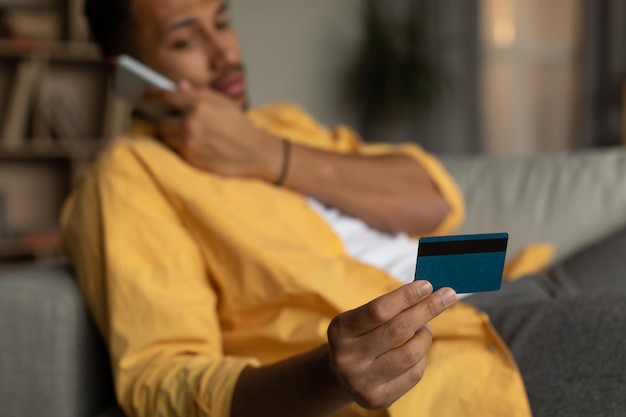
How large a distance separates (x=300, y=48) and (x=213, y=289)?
3.19 metres

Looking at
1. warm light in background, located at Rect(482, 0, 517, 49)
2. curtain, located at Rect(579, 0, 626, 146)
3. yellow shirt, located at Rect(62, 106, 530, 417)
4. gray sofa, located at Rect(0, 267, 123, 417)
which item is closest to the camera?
yellow shirt, located at Rect(62, 106, 530, 417)

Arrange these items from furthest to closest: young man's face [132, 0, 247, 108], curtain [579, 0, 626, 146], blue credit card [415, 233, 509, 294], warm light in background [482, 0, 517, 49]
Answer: warm light in background [482, 0, 517, 49] → curtain [579, 0, 626, 146] → young man's face [132, 0, 247, 108] → blue credit card [415, 233, 509, 294]

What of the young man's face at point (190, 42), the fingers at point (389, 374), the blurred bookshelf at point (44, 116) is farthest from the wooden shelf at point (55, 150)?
the fingers at point (389, 374)

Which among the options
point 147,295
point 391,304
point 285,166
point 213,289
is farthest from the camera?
point 285,166

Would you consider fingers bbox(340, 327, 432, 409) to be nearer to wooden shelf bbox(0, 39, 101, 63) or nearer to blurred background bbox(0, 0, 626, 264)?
wooden shelf bbox(0, 39, 101, 63)

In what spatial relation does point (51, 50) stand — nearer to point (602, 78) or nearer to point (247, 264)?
point (247, 264)

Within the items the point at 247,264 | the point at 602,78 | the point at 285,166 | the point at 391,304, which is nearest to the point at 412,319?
the point at 391,304

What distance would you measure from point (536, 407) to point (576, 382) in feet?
A: 0.16

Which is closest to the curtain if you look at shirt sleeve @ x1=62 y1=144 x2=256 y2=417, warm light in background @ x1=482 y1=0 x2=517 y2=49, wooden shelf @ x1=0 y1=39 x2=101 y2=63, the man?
warm light in background @ x1=482 y1=0 x2=517 y2=49

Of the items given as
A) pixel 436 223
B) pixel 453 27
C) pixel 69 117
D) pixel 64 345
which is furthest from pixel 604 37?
pixel 64 345

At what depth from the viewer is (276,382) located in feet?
2.25

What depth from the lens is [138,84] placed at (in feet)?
3.57

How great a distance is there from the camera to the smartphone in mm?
1069

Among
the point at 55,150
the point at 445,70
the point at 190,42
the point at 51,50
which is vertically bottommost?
the point at 55,150
